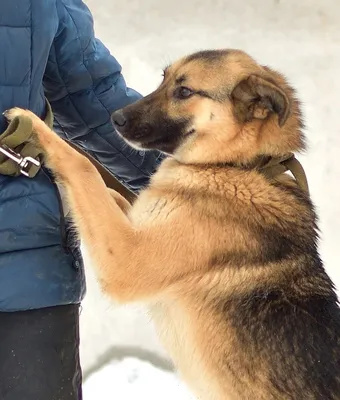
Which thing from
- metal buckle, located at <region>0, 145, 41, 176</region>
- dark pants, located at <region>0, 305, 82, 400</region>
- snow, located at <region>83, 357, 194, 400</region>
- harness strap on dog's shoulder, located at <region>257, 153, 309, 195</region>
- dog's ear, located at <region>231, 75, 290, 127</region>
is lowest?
snow, located at <region>83, 357, 194, 400</region>

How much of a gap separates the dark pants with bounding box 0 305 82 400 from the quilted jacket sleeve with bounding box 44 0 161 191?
0.54 metres

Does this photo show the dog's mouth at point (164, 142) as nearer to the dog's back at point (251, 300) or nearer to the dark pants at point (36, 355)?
Answer: the dog's back at point (251, 300)

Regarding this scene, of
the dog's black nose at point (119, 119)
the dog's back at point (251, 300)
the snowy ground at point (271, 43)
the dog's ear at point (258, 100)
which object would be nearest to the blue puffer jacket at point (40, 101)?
the dog's black nose at point (119, 119)

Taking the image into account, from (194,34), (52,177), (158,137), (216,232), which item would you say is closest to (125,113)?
(158,137)

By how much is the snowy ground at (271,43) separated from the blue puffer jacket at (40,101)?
1.65 metres

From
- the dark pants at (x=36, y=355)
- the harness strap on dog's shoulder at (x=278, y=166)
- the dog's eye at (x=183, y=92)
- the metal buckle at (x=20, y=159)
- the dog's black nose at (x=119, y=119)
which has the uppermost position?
the dog's eye at (x=183, y=92)

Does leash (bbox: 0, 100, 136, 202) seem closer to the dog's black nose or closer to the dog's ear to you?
the dog's black nose

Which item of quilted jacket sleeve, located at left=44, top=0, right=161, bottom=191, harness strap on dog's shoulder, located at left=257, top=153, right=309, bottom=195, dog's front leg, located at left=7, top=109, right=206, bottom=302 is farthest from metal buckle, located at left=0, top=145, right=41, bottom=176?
harness strap on dog's shoulder, located at left=257, top=153, right=309, bottom=195

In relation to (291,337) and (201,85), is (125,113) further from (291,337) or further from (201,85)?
(291,337)

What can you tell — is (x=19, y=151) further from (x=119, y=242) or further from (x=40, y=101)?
(x=119, y=242)

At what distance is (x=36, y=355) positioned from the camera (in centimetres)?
136

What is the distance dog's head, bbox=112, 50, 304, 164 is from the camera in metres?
1.57

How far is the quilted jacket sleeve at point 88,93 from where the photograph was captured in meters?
1.49

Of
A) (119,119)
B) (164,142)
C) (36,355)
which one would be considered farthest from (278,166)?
(36,355)
